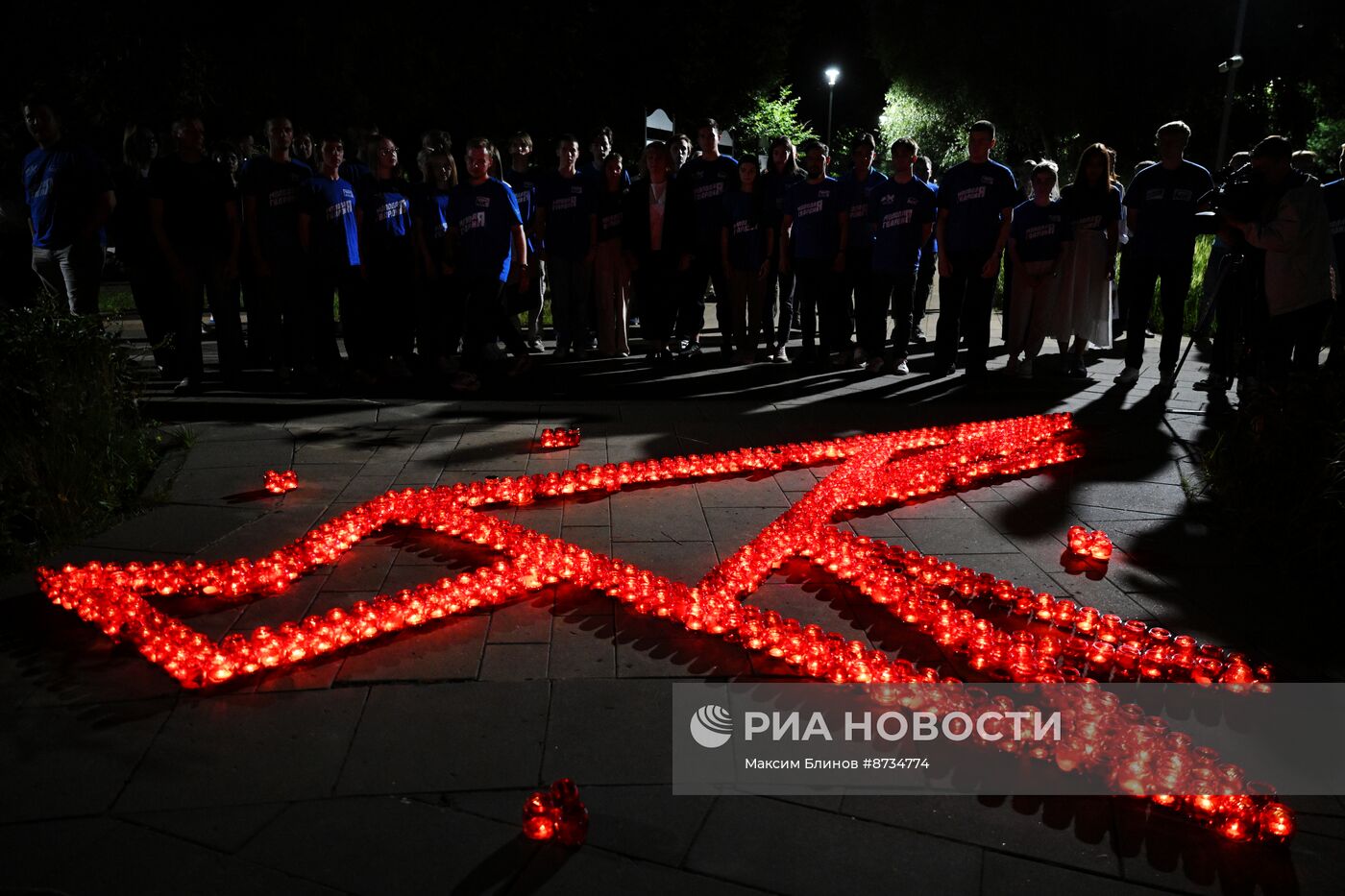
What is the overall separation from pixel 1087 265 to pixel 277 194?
23.4 ft

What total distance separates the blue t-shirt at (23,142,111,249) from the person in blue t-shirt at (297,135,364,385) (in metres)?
1.50

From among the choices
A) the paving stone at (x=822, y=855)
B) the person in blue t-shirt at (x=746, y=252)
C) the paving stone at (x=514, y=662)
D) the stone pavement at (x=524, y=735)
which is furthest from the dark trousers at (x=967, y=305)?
the paving stone at (x=822, y=855)

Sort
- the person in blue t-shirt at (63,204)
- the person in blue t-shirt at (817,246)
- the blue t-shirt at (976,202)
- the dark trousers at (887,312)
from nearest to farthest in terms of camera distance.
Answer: the person in blue t-shirt at (63,204), the blue t-shirt at (976,202), the person in blue t-shirt at (817,246), the dark trousers at (887,312)

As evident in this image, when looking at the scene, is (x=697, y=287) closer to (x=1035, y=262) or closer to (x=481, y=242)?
(x=481, y=242)

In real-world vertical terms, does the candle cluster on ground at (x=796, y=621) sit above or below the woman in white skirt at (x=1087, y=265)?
below

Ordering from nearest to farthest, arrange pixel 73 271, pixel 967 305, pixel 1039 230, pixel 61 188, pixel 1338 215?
pixel 61 188 < pixel 73 271 < pixel 1338 215 < pixel 967 305 < pixel 1039 230

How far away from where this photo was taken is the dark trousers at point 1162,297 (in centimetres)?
757

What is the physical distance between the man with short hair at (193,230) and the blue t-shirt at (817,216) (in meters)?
4.80

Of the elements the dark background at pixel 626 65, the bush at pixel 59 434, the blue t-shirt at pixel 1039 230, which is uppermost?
the dark background at pixel 626 65

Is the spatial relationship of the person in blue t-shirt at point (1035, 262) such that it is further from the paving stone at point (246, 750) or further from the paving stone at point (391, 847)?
the paving stone at point (391, 847)

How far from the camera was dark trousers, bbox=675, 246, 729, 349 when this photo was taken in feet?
29.6

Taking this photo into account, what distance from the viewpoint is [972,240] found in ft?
26.0

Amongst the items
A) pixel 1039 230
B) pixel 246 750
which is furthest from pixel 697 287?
pixel 246 750

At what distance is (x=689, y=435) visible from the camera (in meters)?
6.14
